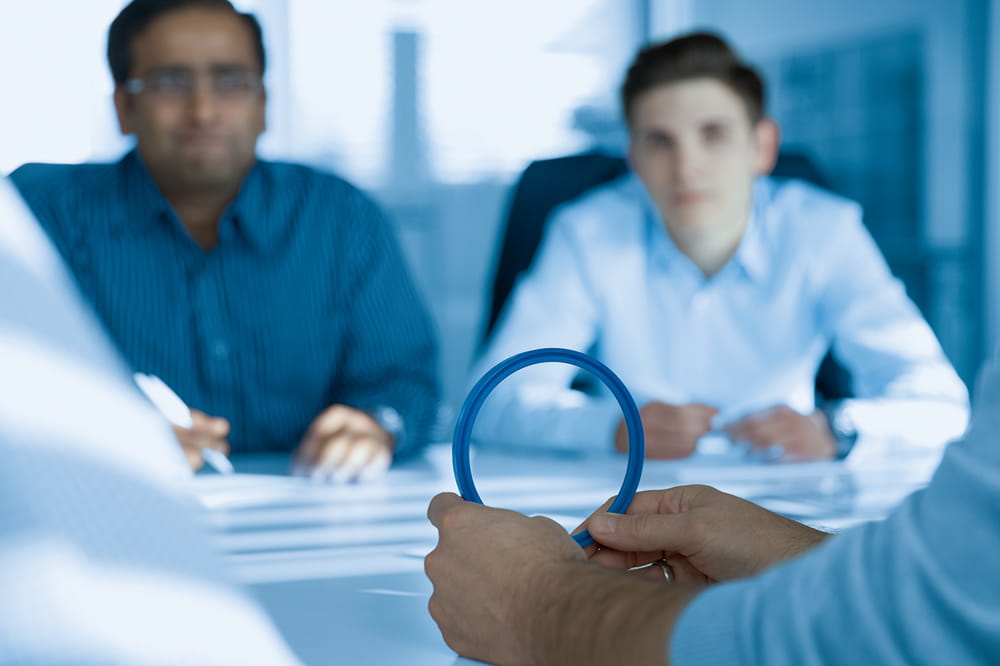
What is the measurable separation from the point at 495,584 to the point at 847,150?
10.5ft

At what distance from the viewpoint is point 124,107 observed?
1582 millimetres

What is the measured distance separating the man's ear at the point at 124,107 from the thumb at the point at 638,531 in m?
1.27

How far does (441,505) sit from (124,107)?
1.24m

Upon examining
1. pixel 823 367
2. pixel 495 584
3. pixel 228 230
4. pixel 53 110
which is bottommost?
pixel 823 367

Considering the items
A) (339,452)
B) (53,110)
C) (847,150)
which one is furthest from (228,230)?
(847,150)

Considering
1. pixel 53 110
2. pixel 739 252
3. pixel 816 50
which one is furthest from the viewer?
pixel 816 50

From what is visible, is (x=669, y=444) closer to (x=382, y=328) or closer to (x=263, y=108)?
(x=382, y=328)

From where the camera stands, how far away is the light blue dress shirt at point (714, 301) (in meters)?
1.62

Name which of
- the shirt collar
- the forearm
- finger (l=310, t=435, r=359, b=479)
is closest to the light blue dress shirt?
the shirt collar

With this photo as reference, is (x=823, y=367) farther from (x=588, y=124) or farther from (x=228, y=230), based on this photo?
(x=588, y=124)

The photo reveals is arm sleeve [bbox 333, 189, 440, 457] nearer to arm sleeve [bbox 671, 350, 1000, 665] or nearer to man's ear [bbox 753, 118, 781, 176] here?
man's ear [bbox 753, 118, 781, 176]

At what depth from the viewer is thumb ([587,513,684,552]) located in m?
0.61

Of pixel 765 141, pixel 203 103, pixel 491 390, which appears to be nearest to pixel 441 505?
pixel 491 390

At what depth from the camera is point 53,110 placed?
2.81 metres
